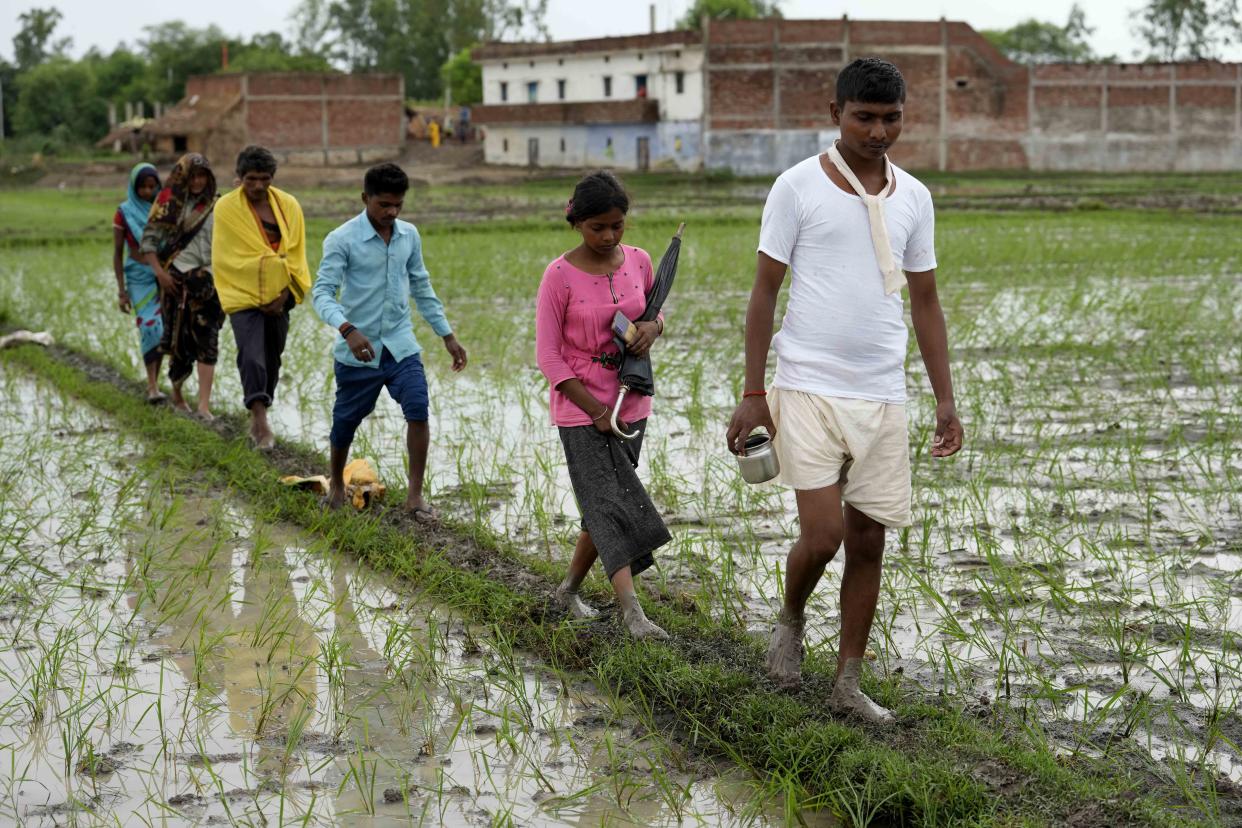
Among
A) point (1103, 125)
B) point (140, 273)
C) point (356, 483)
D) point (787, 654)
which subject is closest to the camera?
point (787, 654)

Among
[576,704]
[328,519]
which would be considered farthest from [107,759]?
[328,519]

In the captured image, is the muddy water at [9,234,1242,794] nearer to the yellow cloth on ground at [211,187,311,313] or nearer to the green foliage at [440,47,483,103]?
the yellow cloth on ground at [211,187,311,313]

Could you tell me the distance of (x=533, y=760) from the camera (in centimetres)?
336

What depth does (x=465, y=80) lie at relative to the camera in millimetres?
58062

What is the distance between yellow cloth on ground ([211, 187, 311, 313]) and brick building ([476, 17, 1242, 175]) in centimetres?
3347

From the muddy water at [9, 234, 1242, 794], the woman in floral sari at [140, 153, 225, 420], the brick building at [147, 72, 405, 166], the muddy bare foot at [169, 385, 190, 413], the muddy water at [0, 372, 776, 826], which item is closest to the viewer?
the muddy water at [0, 372, 776, 826]

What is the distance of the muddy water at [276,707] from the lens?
3.11 meters

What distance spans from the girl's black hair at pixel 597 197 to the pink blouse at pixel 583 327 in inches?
6.3

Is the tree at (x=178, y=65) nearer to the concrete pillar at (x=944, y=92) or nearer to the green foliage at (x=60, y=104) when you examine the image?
the green foliage at (x=60, y=104)

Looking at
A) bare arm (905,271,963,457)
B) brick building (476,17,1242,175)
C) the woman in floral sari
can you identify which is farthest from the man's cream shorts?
brick building (476,17,1242,175)

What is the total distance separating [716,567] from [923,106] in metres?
38.1

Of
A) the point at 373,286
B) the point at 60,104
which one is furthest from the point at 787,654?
the point at 60,104

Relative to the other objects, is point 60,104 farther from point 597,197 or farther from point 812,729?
point 812,729

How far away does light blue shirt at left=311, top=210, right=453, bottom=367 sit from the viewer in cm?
548
